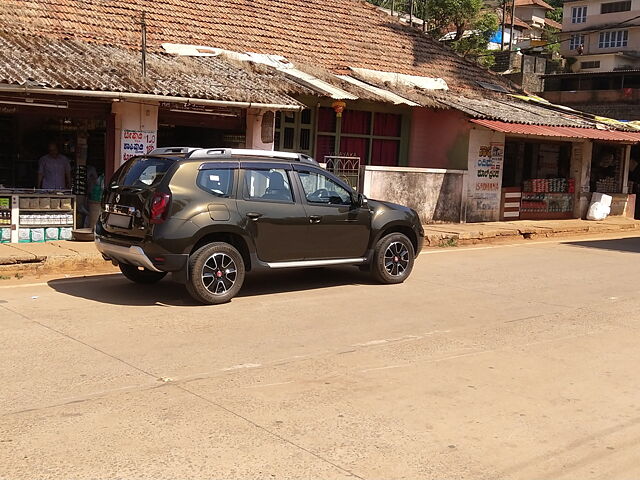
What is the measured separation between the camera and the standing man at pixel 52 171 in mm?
14273

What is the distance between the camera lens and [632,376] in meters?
6.48

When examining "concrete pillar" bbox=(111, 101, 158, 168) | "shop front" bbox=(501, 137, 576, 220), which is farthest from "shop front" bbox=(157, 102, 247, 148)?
"shop front" bbox=(501, 137, 576, 220)

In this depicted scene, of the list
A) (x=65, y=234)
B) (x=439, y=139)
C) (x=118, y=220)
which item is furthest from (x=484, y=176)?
(x=118, y=220)

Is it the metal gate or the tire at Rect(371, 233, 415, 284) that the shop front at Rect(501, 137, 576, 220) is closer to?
the metal gate

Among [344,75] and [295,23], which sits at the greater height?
[295,23]

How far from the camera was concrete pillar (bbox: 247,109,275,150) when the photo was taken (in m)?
15.9

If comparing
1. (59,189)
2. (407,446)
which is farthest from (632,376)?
(59,189)

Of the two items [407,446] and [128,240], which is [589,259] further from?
[407,446]

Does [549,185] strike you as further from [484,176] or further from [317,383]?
[317,383]

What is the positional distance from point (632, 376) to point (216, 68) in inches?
482

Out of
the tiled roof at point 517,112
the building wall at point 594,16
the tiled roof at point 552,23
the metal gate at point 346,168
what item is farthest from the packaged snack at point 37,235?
the tiled roof at point 552,23

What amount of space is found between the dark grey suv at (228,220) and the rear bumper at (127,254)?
0.05ft

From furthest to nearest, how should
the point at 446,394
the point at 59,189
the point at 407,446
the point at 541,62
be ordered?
the point at 541,62 → the point at 59,189 → the point at 446,394 → the point at 407,446

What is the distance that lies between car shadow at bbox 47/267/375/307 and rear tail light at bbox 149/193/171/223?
3.45ft
